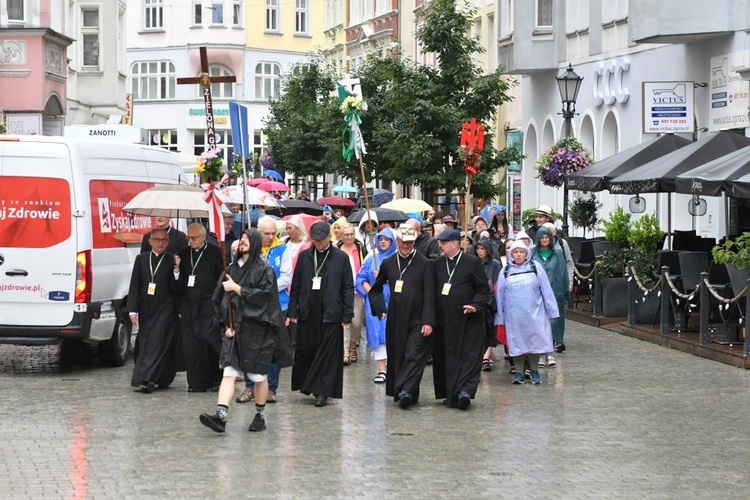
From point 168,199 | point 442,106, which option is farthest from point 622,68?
point 168,199

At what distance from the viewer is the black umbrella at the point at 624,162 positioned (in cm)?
2628

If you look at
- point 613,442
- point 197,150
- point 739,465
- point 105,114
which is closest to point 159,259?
point 613,442

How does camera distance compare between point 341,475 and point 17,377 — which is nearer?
point 341,475

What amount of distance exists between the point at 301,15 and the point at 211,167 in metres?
79.4

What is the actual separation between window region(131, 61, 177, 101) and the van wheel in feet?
247

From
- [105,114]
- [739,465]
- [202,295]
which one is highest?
[105,114]

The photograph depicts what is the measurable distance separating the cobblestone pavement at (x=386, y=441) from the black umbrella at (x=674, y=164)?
19.8ft

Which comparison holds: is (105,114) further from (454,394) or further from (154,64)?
(154,64)

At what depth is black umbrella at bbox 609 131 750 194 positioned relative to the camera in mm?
23312

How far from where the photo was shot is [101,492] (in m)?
10.0

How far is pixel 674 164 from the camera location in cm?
2347

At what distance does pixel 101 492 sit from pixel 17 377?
23.5ft

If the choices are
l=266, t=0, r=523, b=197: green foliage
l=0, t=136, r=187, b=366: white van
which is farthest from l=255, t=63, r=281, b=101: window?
l=0, t=136, r=187, b=366: white van

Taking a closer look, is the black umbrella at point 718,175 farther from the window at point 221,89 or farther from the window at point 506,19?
the window at point 221,89
